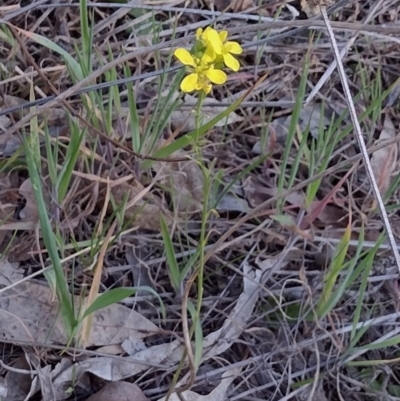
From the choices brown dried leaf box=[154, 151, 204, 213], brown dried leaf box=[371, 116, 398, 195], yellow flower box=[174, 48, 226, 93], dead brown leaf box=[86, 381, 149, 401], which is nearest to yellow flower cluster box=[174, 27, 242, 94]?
Result: yellow flower box=[174, 48, 226, 93]

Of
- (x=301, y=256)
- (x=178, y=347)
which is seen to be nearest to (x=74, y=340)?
(x=178, y=347)

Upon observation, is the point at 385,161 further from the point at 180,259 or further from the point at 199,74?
the point at 199,74

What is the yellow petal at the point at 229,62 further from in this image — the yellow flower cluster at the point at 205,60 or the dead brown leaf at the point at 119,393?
the dead brown leaf at the point at 119,393

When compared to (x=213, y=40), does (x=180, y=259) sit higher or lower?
lower

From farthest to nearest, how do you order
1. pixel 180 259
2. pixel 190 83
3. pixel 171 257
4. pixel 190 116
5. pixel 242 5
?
pixel 242 5 → pixel 190 116 → pixel 180 259 → pixel 171 257 → pixel 190 83

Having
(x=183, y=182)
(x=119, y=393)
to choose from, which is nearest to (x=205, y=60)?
(x=183, y=182)

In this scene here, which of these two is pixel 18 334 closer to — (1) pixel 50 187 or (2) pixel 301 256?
(1) pixel 50 187
